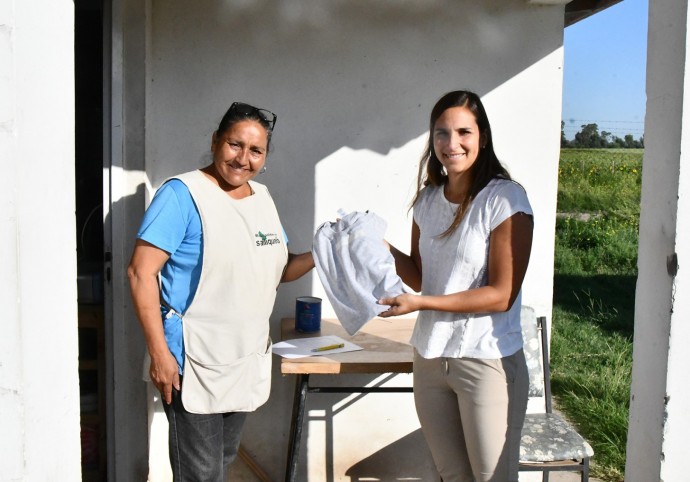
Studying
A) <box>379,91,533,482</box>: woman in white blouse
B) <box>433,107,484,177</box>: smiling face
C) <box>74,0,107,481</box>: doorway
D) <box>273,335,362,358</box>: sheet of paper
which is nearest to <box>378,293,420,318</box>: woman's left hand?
<box>379,91,533,482</box>: woman in white blouse

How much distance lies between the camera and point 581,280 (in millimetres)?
10570

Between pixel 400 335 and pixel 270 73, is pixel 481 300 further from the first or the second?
pixel 270 73

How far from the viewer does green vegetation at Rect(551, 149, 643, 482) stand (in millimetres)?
5277

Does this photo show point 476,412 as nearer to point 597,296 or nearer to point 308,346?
point 308,346

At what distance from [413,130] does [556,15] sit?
0.98m

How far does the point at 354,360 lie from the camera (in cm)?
295

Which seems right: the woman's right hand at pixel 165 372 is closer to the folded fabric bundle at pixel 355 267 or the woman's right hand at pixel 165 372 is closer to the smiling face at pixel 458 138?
the folded fabric bundle at pixel 355 267

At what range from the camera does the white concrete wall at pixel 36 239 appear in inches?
58.6

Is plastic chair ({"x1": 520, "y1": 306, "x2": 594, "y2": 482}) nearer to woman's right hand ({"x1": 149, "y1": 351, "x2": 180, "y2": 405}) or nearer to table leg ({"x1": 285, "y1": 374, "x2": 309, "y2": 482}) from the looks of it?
table leg ({"x1": 285, "y1": 374, "x2": 309, "y2": 482})

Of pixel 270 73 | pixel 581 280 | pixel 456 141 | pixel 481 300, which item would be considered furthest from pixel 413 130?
pixel 581 280

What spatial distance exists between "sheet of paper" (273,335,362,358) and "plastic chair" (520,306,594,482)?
37.9 inches

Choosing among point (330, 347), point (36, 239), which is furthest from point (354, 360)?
point (36, 239)

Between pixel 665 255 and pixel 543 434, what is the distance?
1836 mm

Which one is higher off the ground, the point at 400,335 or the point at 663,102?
the point at 663,102
